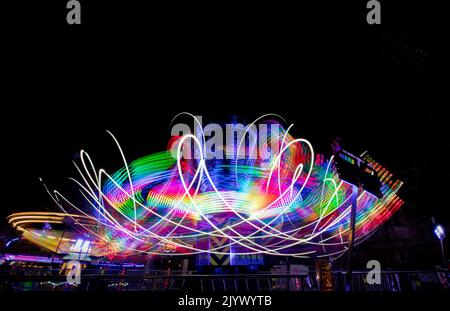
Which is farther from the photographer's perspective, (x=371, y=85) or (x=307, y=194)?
(x=307, y=194)

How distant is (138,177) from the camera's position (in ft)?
32.5

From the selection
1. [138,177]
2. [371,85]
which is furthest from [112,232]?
[371,85]

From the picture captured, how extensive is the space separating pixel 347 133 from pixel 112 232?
12597mm

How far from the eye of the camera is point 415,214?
63.8 feet

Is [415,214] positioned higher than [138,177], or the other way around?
[415,214]

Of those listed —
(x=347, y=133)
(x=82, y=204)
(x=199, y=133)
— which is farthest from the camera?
(x=82, y=204)

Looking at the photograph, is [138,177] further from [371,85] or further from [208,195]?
[371,85]

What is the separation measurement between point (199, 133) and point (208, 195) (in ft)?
7.98
